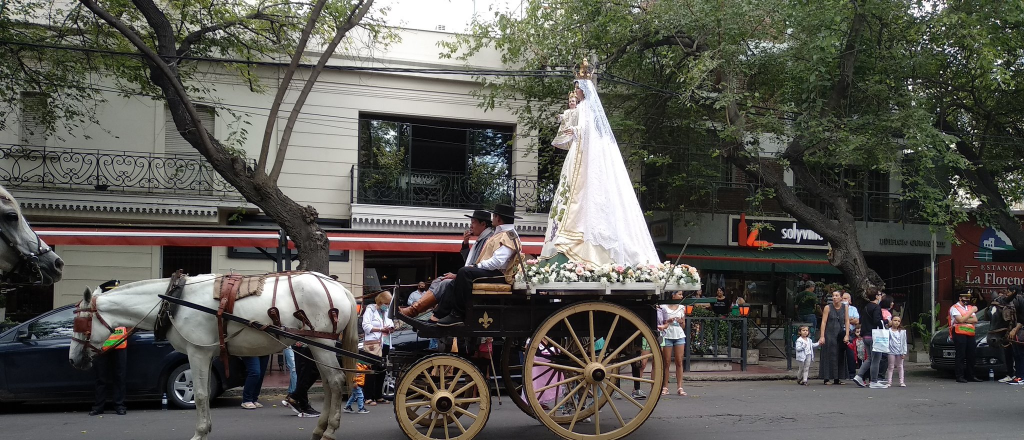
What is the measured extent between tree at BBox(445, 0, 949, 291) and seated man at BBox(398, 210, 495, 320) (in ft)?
25.4

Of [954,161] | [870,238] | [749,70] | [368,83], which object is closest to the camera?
[954,161]

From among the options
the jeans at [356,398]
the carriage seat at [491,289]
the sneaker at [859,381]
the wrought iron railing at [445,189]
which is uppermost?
the wrought iron railing at [445,189]

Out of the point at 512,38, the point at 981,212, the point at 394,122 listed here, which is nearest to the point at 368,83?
the point at 394,122

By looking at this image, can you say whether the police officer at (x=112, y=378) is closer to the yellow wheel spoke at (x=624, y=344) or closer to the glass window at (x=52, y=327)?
the glass window at (x=52, y=327)

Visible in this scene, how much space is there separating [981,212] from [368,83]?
44.4 feet

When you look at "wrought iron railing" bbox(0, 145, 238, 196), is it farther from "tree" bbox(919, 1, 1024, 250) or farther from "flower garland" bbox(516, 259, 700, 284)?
"tree" bbox(919, 1, 1024, 250)

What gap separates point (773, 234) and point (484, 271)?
1559 centimetres

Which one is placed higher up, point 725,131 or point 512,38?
point 512,38

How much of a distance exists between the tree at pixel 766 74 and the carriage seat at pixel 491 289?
8.48m

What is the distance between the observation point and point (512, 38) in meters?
17.0

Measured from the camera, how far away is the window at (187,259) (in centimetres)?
1753

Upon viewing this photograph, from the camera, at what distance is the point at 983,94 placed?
18.5 meters

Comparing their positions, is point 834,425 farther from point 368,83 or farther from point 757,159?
point 368,83

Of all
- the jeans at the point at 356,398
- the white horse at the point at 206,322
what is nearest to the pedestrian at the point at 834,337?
the jeans at the point at 356,398
